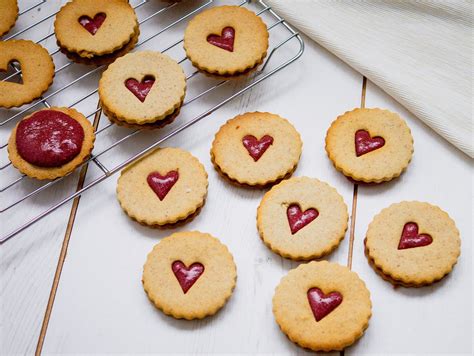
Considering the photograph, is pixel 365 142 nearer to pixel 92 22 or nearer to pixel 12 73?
pixel 92 22

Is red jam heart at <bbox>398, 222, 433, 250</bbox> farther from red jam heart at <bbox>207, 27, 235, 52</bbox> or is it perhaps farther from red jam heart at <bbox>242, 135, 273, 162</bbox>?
red jam heart at <bbox>207, 27, 235, 52</bbox>

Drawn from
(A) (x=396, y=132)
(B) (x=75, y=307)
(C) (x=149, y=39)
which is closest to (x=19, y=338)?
(B) (x=75, y=307)

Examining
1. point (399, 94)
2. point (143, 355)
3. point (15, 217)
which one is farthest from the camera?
point (399, 94)

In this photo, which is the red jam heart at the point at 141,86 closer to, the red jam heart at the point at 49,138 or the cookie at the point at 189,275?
the red jam heart at the point at 49,138

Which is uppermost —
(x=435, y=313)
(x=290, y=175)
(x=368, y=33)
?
(x=368, y=33)

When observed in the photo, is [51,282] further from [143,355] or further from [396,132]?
[396,132]

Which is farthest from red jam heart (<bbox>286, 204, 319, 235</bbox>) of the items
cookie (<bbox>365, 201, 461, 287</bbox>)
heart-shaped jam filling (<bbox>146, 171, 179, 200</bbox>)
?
heart-shaped jam filling (<bbox>146, 171, 179, 200</bbox>)
